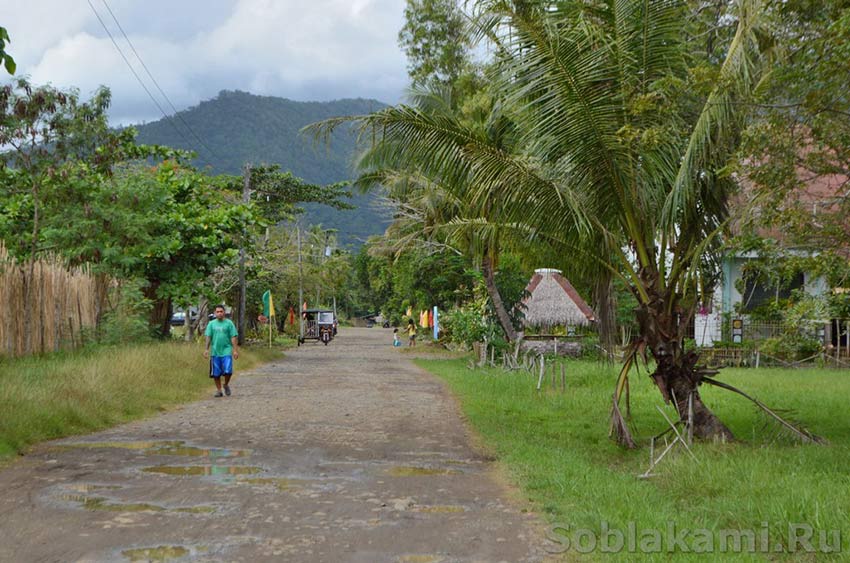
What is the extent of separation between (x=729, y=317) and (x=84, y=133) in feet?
63.1

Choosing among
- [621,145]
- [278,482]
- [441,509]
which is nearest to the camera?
[441,509]

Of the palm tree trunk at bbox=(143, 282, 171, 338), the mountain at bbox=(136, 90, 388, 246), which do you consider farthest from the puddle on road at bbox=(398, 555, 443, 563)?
the mountain at bbox=(136, 90, 388, 246)

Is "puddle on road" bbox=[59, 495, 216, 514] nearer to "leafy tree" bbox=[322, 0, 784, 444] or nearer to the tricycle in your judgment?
"leafy tree" bbox=[322, 0, 784, 444]

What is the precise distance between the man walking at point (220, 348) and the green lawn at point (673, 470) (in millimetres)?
4369

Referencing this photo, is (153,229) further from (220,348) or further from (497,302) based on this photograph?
(497,302)

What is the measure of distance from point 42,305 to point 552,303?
56.3 ft

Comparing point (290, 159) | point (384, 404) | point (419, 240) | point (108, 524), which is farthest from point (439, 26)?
point (290, 159)

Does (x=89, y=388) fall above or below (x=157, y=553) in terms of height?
above

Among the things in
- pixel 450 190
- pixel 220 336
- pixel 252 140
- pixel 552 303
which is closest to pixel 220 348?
pixel 220 336

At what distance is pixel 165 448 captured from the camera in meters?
9.64

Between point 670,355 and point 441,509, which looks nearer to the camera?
point 441,509

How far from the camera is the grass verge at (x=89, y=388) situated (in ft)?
33.5

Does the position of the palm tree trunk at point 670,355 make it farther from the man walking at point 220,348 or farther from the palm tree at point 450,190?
the man walking at point 220,348

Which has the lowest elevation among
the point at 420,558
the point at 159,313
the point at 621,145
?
the point at 420,558
